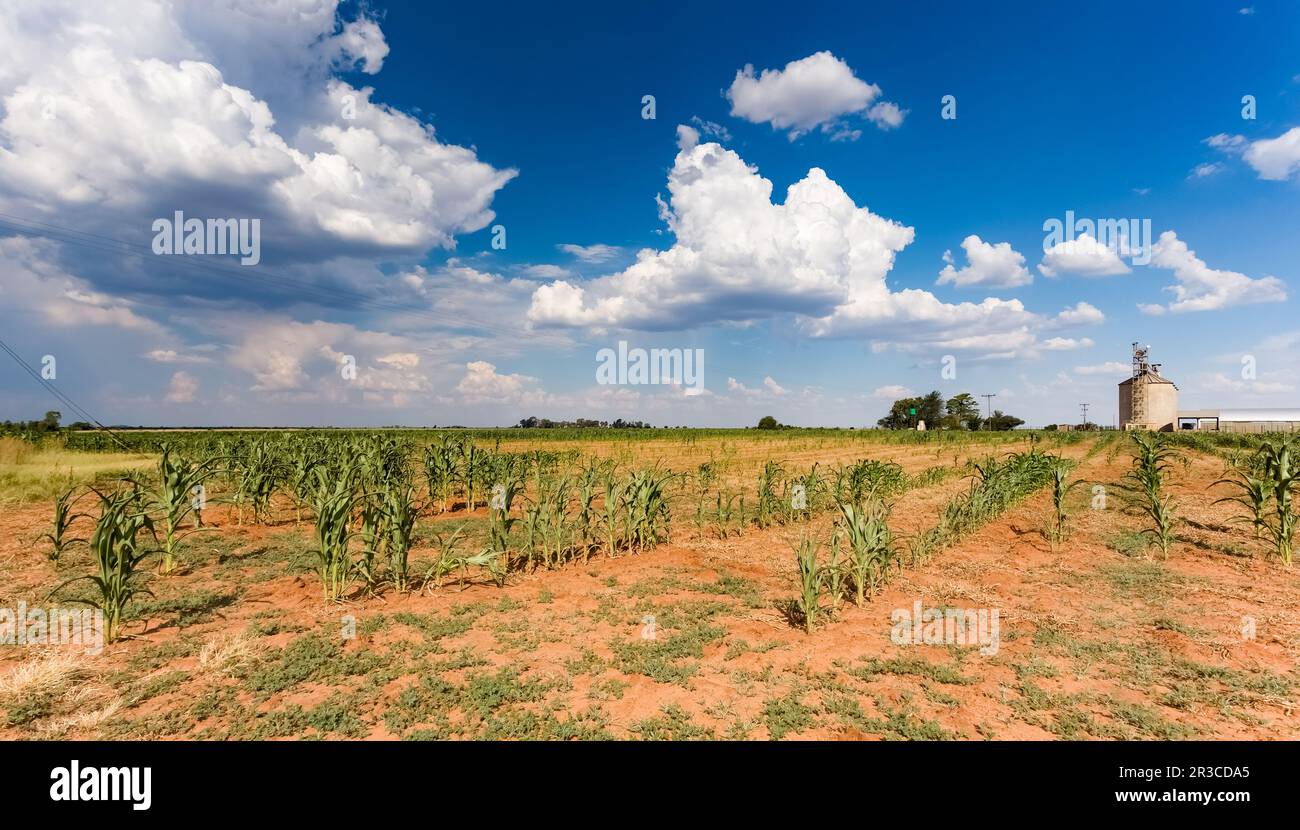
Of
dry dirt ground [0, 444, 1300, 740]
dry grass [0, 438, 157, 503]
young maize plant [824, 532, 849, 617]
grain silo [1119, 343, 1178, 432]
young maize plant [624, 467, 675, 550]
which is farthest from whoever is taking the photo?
grain silo [1119, 343, 1178, 432]

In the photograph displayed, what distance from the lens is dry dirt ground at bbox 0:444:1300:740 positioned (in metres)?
4.24

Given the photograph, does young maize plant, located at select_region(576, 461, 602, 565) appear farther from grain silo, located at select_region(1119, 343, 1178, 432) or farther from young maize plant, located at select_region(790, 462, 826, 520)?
grain silo, located at select_region(1119, 343, 1178, 432)

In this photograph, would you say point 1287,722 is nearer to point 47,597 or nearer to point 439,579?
point 439,579

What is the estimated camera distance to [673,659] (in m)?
5.51

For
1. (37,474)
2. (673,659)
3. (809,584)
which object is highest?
(37,474)

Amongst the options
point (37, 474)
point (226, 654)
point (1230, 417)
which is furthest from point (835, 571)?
point (1230, 417)

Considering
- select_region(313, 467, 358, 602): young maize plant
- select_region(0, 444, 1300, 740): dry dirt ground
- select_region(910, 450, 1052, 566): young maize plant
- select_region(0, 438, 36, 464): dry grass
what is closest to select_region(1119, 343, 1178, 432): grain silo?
select_region(910, 450, 1052, 566): young maize plant

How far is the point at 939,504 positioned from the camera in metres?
14.9

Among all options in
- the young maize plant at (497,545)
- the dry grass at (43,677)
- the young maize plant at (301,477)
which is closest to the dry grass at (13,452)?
the young maize plant at (301,477)

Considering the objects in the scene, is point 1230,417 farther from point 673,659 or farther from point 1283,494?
point 673,659

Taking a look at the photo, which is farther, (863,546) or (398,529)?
(398,529)

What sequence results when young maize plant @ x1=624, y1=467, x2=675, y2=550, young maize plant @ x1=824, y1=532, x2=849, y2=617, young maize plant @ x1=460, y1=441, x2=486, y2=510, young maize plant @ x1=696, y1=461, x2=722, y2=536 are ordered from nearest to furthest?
1. young maize plant @ x1=824, y1=532, x2=849, y2=617
2. young maize plant @ x1=624, y1=467, x2=675, y2=550
3. young maize plant @ x1=696, y1=461, x2=722, y2=536
4. young maize plant @ x1=460, y1=441, x2=486, y2=510
